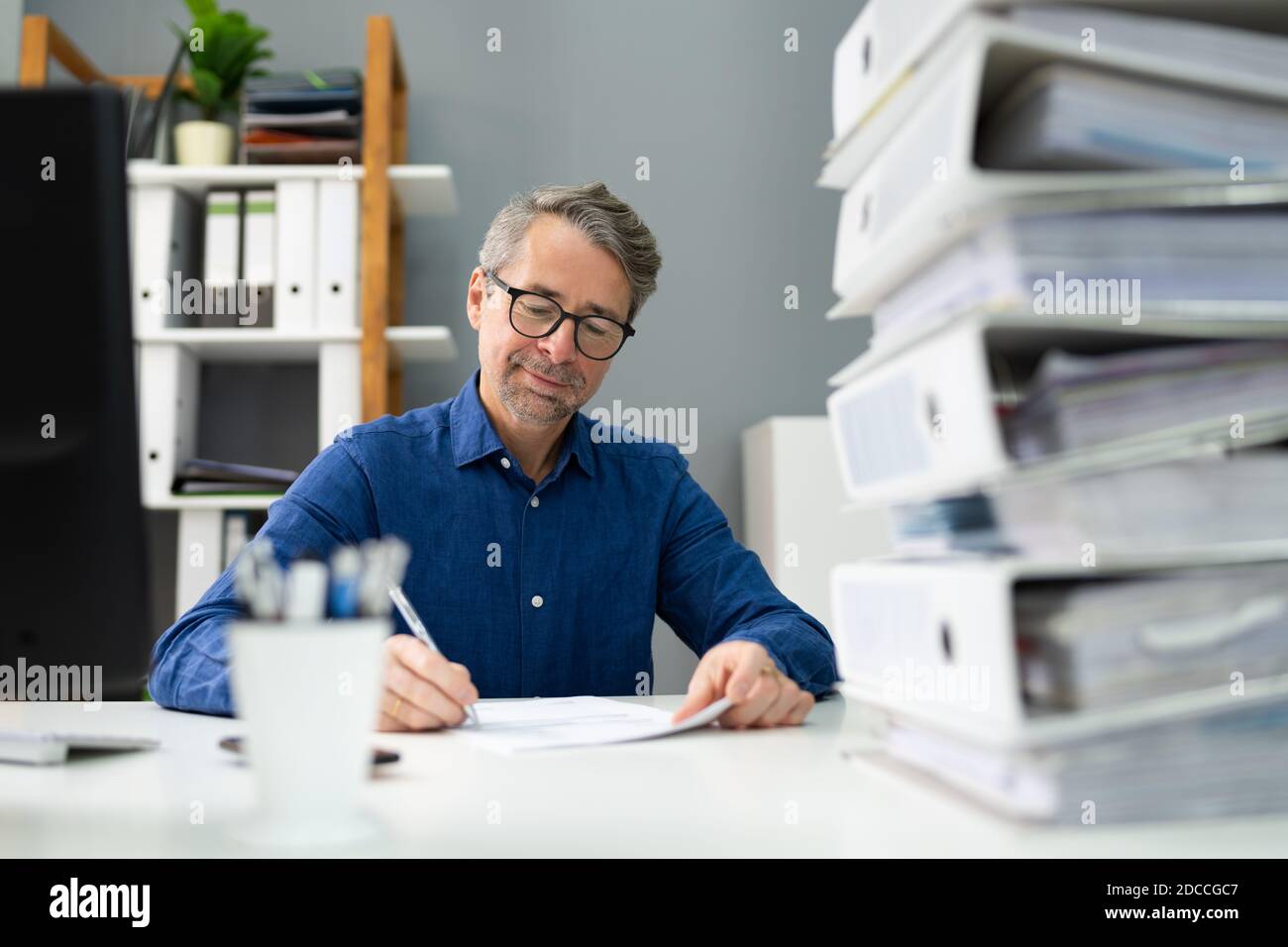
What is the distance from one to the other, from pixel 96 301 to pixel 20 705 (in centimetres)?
84

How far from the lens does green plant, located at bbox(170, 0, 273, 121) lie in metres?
2.61

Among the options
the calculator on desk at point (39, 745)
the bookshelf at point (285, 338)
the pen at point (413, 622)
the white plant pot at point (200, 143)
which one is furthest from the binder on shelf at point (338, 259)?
the calculator on desk at point (39, 745)

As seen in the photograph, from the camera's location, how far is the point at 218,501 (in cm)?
248

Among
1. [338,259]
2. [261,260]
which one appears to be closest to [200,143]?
[261,260]

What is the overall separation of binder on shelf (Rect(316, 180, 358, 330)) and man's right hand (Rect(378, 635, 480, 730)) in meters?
1.75

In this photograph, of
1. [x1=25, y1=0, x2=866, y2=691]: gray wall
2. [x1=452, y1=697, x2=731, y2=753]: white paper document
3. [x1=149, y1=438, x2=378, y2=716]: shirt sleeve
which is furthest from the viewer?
[x1=25, y1=0, x2=866, y2=691]: gray wall

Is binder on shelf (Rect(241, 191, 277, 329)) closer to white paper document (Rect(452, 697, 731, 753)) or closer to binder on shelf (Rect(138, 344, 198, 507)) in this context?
binder on shelf (Rect(138, 344, 198, 507))

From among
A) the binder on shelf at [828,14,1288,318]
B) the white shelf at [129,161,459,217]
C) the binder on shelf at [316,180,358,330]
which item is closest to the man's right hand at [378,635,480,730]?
the binder on shelf at [828,14,1288,318]

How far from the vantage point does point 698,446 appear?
9.61 ft

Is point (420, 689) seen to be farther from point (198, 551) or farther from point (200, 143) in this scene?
point (200, 143)

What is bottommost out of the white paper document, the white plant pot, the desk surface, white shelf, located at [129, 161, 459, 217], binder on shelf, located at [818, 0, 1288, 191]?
the white paper document

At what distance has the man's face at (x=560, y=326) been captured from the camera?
1564 millimetres

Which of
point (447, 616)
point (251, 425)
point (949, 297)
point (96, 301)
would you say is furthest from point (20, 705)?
point (251, 425)

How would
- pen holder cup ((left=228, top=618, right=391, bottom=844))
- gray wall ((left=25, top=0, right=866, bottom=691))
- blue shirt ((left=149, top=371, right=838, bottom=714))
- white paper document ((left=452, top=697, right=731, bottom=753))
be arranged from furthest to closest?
gray wall ((left=25, top=0, right=866, bottom=691)), blue shirt ((left=149, top=371, right=838, bottom=714)), white paper document ((left=452, top=697, right=731, bottom=753)), pen holder cup ((left=228, top=618, right=391, bottom=844))
